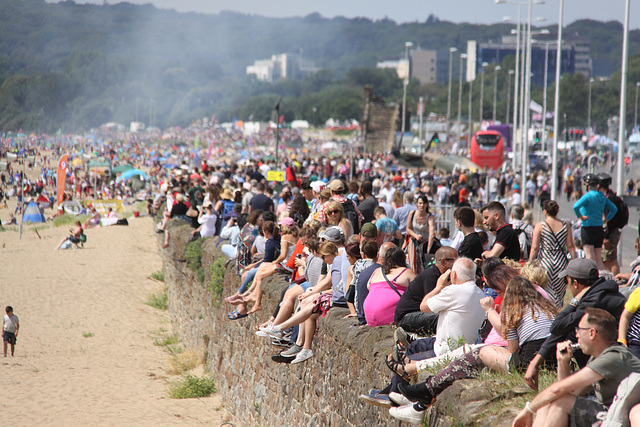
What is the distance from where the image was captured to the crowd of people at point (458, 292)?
368cm

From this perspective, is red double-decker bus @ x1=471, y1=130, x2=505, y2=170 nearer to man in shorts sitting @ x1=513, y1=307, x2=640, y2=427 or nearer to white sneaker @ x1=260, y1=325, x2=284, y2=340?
white sneaker @ x1=260, y1=325, x2=284, y2=340

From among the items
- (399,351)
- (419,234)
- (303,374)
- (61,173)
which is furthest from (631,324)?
(61,173)

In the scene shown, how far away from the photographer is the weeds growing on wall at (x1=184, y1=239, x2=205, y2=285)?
1364cm

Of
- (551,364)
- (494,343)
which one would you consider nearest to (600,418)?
(551,364)

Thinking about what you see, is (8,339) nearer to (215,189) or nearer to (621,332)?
(215,189)

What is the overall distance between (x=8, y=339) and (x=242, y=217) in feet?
21.5

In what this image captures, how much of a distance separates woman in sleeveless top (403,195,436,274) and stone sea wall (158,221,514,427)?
167cm

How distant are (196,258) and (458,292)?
933cm

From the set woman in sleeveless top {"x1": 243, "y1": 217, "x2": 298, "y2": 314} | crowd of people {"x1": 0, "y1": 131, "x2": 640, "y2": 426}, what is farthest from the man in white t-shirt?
woman in sleeveless top {"x1": 243, "y1": 217, "x2": 298, "y2": 314}

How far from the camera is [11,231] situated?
35.7 metres

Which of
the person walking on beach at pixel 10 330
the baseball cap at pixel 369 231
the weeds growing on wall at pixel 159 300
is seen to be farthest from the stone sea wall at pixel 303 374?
A: the weeds growing on wall at pixel 159 300

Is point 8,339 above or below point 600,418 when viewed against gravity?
below

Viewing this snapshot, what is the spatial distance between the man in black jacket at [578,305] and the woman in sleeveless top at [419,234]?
4.72 m

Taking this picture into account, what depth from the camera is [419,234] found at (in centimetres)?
946
